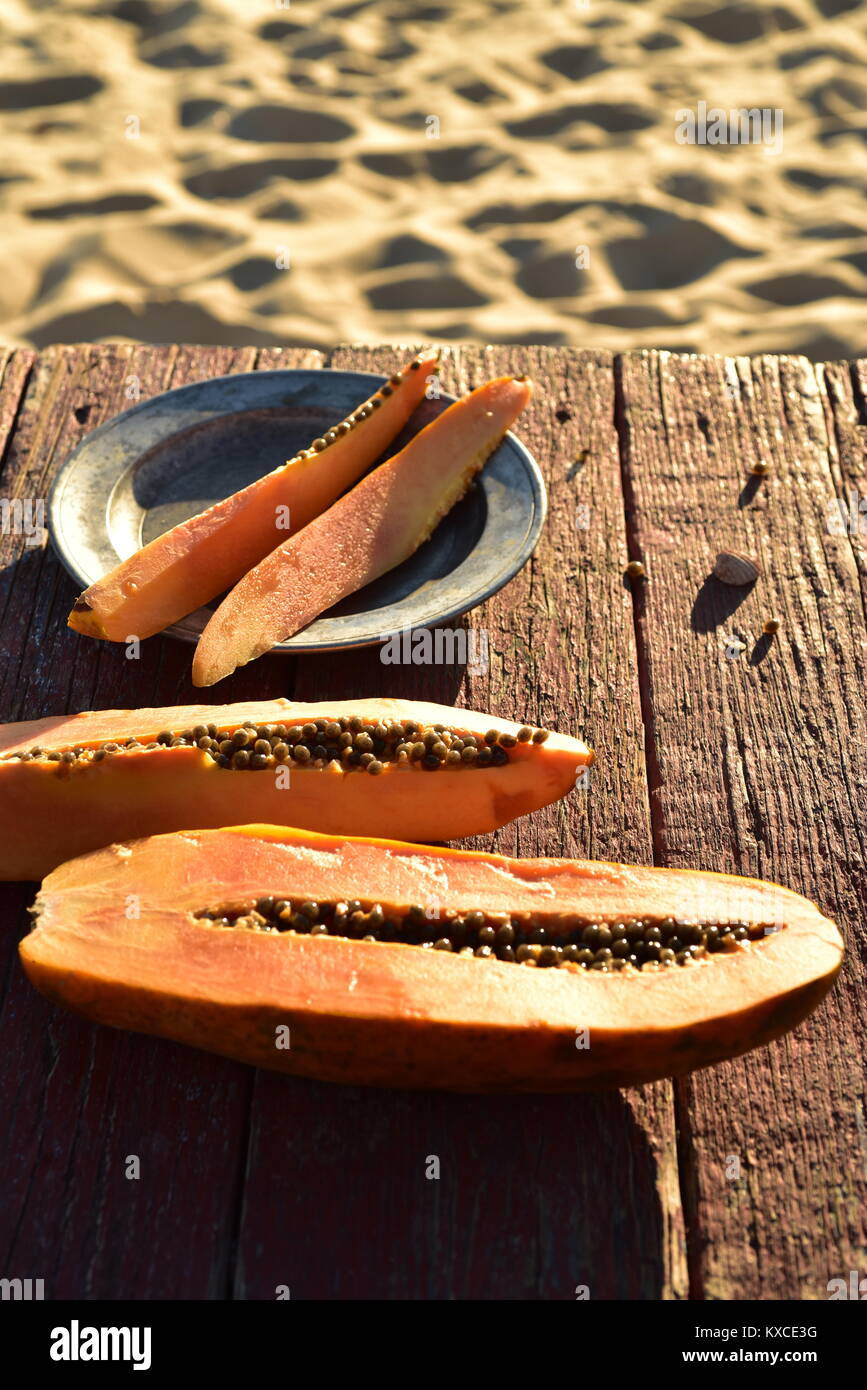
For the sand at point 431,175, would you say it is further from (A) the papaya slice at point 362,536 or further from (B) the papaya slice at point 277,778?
(B) the papaya slice at point 277,778

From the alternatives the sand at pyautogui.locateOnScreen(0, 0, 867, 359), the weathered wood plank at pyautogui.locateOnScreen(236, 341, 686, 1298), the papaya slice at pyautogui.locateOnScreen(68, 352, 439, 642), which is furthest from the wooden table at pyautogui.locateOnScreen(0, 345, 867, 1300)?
the sand at pyautogui.locateOnScreen(0, 0, 867, 359)

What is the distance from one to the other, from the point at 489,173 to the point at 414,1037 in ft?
12.8

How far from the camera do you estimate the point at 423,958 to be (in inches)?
48.2

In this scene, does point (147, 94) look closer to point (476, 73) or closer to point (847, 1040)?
point (476, 73)

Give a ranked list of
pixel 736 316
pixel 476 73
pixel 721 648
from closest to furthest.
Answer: pixel 721 648
pixel 736 316
pixel 476 73

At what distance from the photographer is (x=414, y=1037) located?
1.16 meters

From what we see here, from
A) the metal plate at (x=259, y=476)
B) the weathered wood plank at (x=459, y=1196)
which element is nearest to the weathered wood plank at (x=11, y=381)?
the metal plate at (x=259, y=476)

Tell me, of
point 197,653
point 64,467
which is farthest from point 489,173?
point 197,653

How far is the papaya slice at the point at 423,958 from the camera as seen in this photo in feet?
3.84

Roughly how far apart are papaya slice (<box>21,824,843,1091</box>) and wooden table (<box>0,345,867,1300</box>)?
0.10 m

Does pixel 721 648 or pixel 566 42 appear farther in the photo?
pixel 566 42

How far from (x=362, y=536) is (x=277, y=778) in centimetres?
59

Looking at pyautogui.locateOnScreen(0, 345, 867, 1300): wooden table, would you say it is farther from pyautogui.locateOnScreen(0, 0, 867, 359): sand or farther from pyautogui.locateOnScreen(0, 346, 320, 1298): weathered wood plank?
pyautogui.locateOnScreen(0, 0, 867, 359): sand

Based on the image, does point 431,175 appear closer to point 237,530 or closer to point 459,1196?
point 237,530
